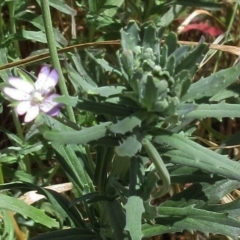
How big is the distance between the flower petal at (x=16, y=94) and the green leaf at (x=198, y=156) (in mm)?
388

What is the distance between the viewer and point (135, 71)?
5.00 ft

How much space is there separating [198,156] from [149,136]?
0.16 m

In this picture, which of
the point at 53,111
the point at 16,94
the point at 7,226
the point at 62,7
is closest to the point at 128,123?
the point at 53,111

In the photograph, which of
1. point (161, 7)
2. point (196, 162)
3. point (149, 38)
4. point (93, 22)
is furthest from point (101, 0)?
point (196, 162)

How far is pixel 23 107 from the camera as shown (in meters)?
1.55

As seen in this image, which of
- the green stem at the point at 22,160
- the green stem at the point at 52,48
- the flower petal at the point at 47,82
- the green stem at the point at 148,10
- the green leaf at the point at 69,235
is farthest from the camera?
the green stem at the point at 148,10

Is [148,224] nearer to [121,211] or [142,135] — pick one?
[121,211]

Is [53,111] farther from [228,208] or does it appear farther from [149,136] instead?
[228,208]

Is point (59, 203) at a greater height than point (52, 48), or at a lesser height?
lesser

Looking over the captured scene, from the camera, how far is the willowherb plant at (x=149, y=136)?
154 centimetres

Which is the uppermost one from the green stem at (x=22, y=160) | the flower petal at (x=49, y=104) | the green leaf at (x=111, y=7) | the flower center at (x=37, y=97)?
the green leaf at (x=111, y=7)

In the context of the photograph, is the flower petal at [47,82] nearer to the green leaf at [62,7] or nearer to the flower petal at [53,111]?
the flower petal at [53,111]

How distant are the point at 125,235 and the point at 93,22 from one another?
1.16 meters

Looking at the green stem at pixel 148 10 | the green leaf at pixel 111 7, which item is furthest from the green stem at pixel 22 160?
the green stem at pixel 148 10
